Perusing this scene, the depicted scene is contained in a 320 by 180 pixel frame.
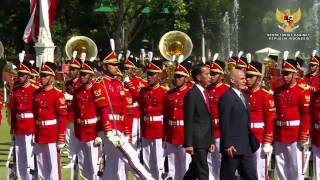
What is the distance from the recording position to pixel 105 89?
12.8 meters

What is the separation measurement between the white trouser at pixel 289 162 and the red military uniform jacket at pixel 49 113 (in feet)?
10.3

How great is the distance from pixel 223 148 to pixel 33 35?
1246 centimetres

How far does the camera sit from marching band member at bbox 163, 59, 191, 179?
46.8ft

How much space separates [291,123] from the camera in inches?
538

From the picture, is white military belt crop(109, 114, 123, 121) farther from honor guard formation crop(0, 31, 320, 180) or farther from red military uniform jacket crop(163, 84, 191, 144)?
red military uniform jacket crop(163, 84, 191, 144)

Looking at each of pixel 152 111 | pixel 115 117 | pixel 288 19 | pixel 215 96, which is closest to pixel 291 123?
pixel 215 96

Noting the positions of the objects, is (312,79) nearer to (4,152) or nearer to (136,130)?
(136,130)

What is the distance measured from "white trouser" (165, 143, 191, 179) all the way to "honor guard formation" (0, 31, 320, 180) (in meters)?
0.02

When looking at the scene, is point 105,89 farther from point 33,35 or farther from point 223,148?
point 33,35

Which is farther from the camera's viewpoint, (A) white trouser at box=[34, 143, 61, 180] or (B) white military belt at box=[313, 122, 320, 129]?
(A) white trouser at box=[34, 143, 61, 180]

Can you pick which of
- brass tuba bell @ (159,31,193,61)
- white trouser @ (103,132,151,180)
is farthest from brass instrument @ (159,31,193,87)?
white trouser @ (103,132,151,180)

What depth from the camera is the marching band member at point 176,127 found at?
Result: 1426 cm

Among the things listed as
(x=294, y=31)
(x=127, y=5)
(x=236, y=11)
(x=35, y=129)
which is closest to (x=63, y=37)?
(x=127, y=5)

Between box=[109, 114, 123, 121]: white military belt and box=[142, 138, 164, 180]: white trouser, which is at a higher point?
box=[109, 114, 123, 121]: white military belt
